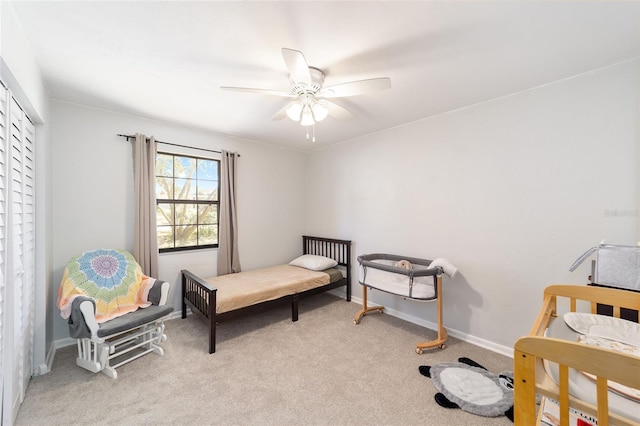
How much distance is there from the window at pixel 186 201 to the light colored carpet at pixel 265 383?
1116 mm

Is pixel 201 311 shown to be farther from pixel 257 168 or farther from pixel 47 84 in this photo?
pixel 47 84

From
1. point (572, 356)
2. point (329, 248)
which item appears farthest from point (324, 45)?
point (329, 248)

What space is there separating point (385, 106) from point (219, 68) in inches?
62.6

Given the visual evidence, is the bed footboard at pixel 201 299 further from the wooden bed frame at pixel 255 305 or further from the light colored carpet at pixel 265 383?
the light colored carpet at pixel 265 383

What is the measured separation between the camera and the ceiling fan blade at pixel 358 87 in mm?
1647

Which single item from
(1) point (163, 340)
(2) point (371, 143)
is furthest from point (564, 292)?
(1) point (163, 340)

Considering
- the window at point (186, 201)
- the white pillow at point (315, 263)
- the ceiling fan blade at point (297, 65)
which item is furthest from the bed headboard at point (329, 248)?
the ceiling fan blade at point (297, 65)

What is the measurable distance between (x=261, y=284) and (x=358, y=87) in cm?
232

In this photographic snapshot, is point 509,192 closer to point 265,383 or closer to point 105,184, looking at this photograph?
point 265,383

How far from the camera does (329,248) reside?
4.09 meters

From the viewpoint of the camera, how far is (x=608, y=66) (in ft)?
6.16

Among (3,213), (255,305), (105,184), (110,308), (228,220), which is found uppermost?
(105,184)

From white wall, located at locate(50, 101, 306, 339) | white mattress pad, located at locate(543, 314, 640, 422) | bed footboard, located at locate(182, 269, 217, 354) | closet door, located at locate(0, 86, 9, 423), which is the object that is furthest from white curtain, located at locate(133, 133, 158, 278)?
white mattress pad, located at locate(543, 314, 640, 422)

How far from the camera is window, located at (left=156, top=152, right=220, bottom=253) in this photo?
315 cm
